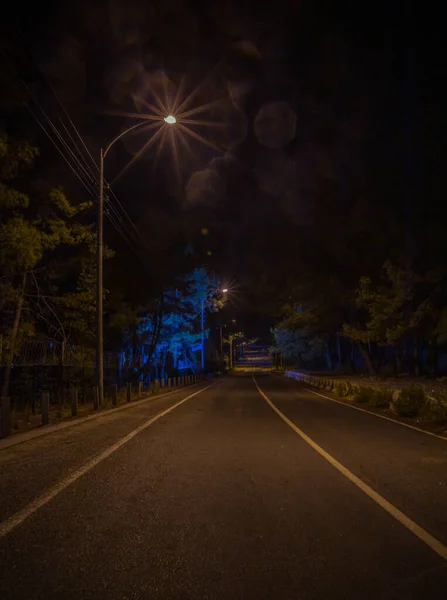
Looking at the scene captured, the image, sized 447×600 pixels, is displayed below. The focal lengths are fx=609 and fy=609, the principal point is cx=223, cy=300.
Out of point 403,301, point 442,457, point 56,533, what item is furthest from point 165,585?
point 403,301

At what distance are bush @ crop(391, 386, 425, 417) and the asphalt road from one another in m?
7.26

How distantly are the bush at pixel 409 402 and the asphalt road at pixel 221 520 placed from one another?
23.8ft

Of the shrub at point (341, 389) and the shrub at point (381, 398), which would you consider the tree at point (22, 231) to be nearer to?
the shrub at point (381, 398)

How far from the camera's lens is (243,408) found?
77.5 ft

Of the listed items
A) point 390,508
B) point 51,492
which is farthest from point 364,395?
point 51,492

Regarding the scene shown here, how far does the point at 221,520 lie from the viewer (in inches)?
269

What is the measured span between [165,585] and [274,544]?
4.67 feet

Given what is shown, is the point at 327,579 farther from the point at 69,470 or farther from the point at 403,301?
the point at 403,301

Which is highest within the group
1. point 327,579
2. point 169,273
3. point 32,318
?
point 169,273

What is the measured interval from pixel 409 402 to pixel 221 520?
49.9ft

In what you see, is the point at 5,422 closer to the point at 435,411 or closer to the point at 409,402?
the point at 435,411

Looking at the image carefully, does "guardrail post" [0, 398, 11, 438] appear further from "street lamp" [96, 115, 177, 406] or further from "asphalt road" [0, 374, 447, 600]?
"street lamp" [96, 115, 177, 406]

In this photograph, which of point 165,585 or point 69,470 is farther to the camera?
point 69,470

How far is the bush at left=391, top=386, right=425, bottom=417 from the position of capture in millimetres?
20234
